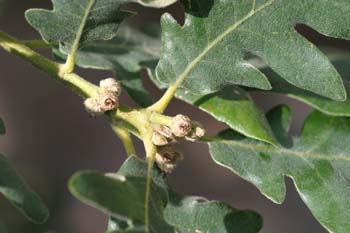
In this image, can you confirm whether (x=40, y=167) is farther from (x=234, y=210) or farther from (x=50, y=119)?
A: (x=234, y=210)

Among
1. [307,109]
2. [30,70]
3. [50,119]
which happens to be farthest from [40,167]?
[307,109]

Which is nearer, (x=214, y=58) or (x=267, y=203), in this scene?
(x=214, y=58)

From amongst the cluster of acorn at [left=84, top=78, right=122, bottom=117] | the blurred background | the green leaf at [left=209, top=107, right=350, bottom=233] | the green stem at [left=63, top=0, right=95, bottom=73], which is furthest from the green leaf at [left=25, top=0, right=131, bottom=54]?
the blurred background

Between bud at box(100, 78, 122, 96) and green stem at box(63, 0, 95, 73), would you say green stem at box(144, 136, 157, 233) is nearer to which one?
bud at box(100, 78, 122, 96)

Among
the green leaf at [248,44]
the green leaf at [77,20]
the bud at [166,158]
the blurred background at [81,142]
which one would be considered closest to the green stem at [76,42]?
the green leaf at [77,20]

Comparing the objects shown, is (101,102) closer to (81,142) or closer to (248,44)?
(248,44)

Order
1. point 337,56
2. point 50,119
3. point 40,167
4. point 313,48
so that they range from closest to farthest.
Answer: point 313,48
point 337,56
point 40,167
point 50,119

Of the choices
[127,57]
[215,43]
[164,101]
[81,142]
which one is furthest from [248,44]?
[81,142]
